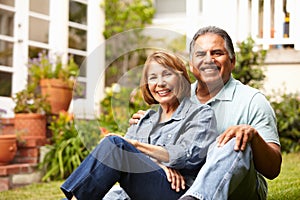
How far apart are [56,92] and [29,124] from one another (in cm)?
49

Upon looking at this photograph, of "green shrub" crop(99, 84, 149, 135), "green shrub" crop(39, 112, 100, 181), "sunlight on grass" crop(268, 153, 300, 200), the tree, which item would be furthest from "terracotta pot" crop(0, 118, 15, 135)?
"green shrub" crop(99, 84, 149, 135)

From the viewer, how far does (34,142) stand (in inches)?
186

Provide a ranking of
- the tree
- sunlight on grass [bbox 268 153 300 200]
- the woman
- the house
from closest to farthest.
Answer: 1. the woman
2. sunlight on grass [bbox 268 153 300 200]
3. the house
4. the tree

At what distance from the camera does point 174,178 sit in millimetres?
2119

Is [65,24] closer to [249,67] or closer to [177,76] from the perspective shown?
[249,67]

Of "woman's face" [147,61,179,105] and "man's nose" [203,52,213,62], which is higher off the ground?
"man's nose" [203,52,213,62]

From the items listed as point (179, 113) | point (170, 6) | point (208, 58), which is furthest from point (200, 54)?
point (170, 6)

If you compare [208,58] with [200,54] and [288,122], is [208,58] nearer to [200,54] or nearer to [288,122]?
[200,54]

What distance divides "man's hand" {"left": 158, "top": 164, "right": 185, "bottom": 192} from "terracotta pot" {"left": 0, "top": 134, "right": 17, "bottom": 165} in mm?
2559

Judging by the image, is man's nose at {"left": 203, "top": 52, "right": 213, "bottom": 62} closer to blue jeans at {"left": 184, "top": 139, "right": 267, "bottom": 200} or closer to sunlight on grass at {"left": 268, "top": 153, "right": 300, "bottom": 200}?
blue jeans at {"left": 184, "top": 139, "right": 267, "bottom": 200}

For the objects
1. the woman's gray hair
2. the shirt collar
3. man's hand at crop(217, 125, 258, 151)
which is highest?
the woman's gray hair

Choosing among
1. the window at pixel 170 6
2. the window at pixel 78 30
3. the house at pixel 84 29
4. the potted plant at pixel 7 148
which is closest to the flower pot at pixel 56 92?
the house at pixel 84 29

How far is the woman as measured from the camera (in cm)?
207

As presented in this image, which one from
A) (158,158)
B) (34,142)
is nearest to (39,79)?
(34,142)
